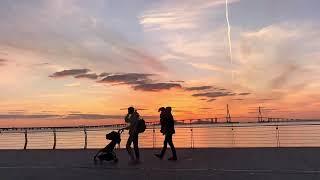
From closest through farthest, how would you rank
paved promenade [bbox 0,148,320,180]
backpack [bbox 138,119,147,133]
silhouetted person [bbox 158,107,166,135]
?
paved promenade [bbox 0,148,320,180] → backpack [bbox 138,119,147,133] → silhouetted person [bbox 158,107,166,135]

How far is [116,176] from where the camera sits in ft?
48.4

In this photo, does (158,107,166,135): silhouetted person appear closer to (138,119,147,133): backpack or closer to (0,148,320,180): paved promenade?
(138,119,147,133): backpack

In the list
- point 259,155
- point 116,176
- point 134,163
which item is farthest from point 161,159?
point 116,176

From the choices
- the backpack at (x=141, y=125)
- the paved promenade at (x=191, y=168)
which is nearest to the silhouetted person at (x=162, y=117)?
the backpack at (x=141, y=125)

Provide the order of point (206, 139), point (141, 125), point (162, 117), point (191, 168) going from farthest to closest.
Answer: point (206, 139) → point (162, 117) → point (141, 125) → point (191, 168)

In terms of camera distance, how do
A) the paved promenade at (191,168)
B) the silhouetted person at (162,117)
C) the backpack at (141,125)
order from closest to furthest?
the paved promenade at (191,168) → the backpack at (141,125) → the silhouetted person at (162,117)

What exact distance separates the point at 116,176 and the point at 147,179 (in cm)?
128

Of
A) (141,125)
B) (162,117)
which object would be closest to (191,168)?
(141,125)

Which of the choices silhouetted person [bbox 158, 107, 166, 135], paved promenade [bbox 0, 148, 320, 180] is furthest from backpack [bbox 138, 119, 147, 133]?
paved promenade [bbox 0, 148, 320, 180]

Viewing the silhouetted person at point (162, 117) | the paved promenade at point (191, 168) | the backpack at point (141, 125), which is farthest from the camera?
the silhouetted person at point (162, 117)

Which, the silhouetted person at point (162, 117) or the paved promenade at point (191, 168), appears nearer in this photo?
the paved promenade at point (191, 168)

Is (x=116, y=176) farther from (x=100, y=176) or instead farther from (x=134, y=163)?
(x=134, y=163)

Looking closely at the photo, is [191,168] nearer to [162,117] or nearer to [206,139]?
[162,117]

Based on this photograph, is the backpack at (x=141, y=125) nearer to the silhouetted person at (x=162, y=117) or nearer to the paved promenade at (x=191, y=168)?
the silhouetted person at (x=162, y=117)
